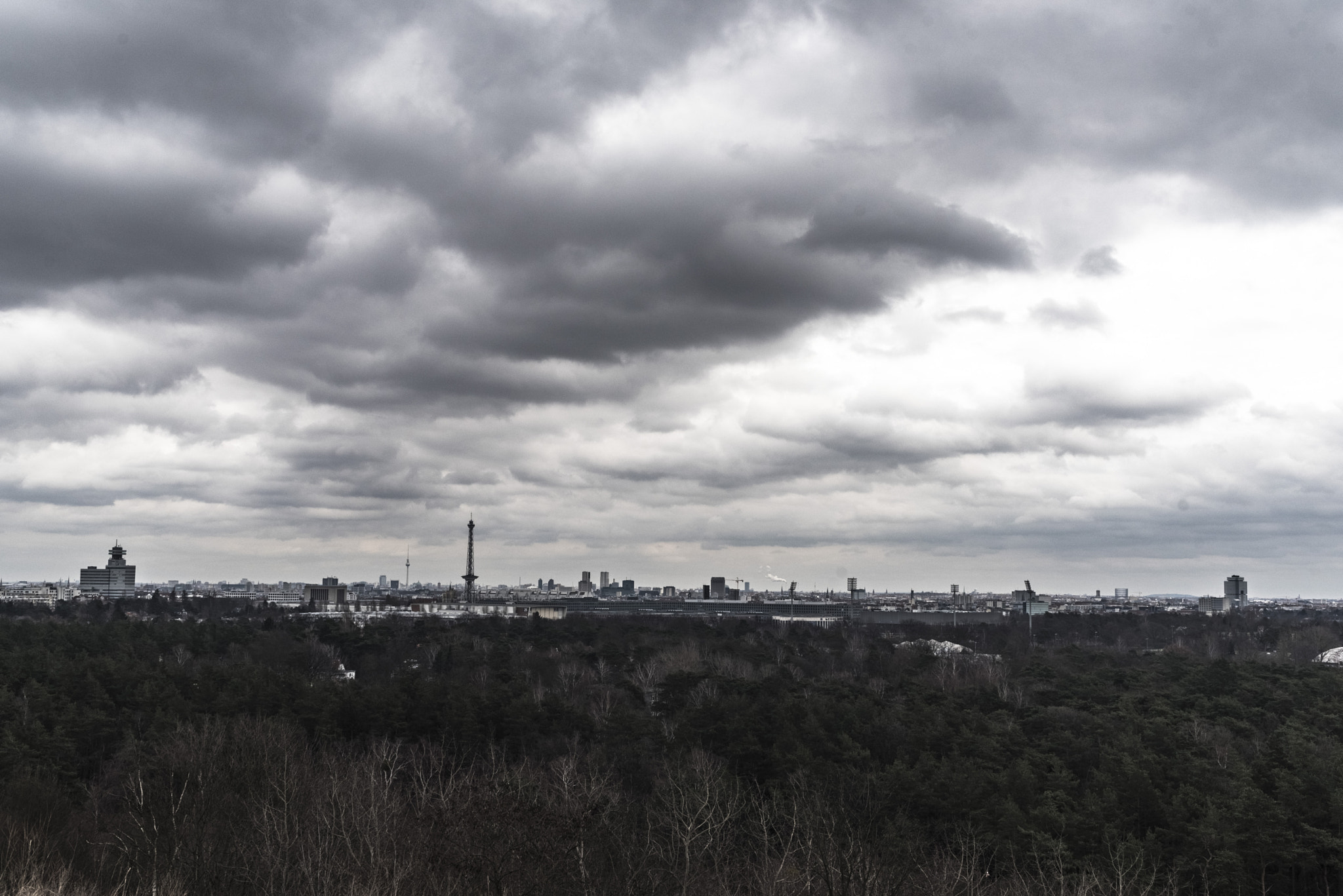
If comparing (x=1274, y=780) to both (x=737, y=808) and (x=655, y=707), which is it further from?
(x=655, y=707)

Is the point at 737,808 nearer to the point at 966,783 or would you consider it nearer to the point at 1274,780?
the point at 966,783

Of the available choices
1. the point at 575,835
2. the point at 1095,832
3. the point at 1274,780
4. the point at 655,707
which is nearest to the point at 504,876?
the point at 575,835

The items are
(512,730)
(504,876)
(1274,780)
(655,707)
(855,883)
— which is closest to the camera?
(504,876)

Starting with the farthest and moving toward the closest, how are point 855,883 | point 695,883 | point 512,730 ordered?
point 512,730 → point 695,883 → point 855,883

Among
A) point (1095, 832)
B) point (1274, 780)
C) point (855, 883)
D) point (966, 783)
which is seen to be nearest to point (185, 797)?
point (855, 883)

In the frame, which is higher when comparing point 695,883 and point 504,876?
point 504,876

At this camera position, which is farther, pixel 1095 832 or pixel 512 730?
pixel 512 730
